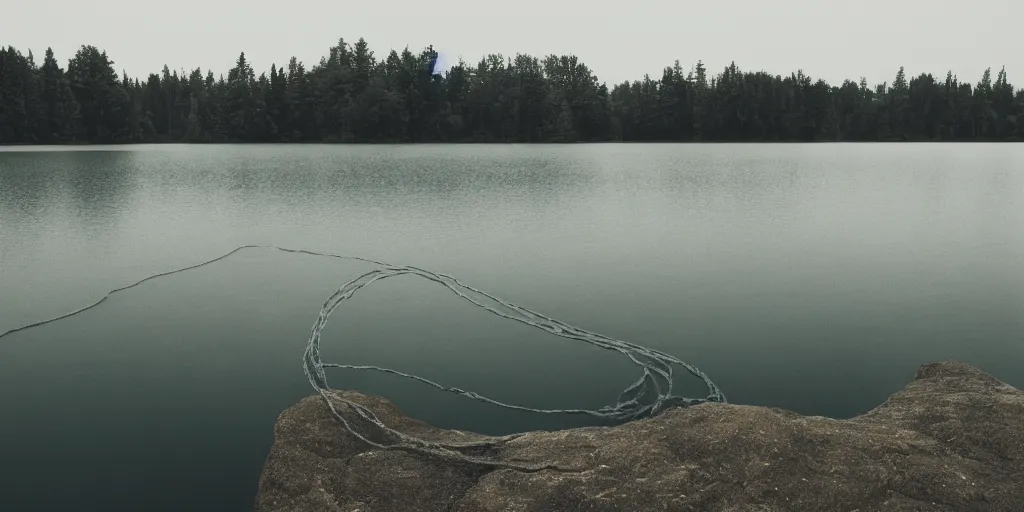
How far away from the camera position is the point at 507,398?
806cm

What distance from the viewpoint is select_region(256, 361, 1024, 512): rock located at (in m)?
5.16

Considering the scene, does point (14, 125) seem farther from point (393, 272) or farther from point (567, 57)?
point (393, 272)

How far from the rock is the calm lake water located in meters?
0.89

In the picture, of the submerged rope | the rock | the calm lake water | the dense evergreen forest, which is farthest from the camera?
the dense evergreen forest

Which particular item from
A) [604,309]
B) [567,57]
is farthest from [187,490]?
[567,57]

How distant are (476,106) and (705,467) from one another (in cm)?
11631

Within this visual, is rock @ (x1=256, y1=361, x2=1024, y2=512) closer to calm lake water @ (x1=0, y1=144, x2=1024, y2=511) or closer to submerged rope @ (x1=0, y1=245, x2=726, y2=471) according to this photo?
submerged rope @ (x1=0, y1=245, x2=726, y2=471)

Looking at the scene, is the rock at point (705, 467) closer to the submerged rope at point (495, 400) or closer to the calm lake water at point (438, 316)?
the submerged rope at point (495, 400)

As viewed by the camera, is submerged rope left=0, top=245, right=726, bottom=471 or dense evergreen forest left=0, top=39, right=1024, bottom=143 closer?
submerged rope left=0, top=245, right=726, bottom=471

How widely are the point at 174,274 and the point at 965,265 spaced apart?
15.9 metres

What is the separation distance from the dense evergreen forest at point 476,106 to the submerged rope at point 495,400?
4082 inches

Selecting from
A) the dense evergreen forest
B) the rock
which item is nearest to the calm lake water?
the rock

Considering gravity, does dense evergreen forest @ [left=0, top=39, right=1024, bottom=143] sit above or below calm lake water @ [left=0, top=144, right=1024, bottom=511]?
above

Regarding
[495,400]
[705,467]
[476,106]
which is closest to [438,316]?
[495,400]
